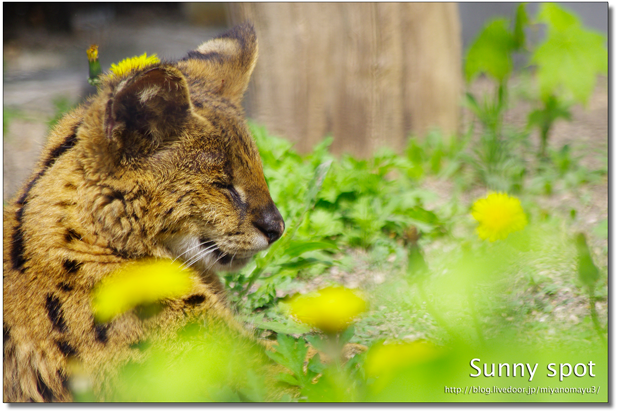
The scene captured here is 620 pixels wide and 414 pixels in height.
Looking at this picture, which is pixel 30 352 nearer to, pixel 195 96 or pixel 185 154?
pixel 185 154

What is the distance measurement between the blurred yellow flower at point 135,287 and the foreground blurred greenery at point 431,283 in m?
0.01

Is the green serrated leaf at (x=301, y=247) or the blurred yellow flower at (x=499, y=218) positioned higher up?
the green serrated leaf at (x=301, y=247)

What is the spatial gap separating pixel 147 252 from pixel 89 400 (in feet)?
2.18

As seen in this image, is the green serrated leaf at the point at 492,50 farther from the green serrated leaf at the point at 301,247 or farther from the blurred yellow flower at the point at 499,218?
the green serrated leaf at the point at 301,247

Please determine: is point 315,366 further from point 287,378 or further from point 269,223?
point 269,223

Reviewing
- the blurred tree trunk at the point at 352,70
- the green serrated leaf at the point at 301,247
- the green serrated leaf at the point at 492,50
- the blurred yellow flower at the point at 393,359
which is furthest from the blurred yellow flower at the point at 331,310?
the blurred tree trunk at the point at 352,70

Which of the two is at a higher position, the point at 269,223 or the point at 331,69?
the point at 331,69

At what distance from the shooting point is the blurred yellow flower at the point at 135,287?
229 cm

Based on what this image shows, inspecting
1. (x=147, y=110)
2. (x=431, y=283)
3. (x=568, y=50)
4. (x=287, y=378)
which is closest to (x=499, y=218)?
(x=431, y=283)

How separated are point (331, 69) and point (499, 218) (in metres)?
3.00

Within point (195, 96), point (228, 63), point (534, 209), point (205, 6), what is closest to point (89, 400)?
point (195, 96)

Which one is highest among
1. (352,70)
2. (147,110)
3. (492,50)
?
(352,70)

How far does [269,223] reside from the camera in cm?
265

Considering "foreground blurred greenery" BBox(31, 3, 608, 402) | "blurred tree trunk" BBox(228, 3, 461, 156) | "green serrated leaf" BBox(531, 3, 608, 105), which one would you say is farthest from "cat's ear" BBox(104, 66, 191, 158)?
"blurred tree trunk" BBox(228, 3, 461, 156)
